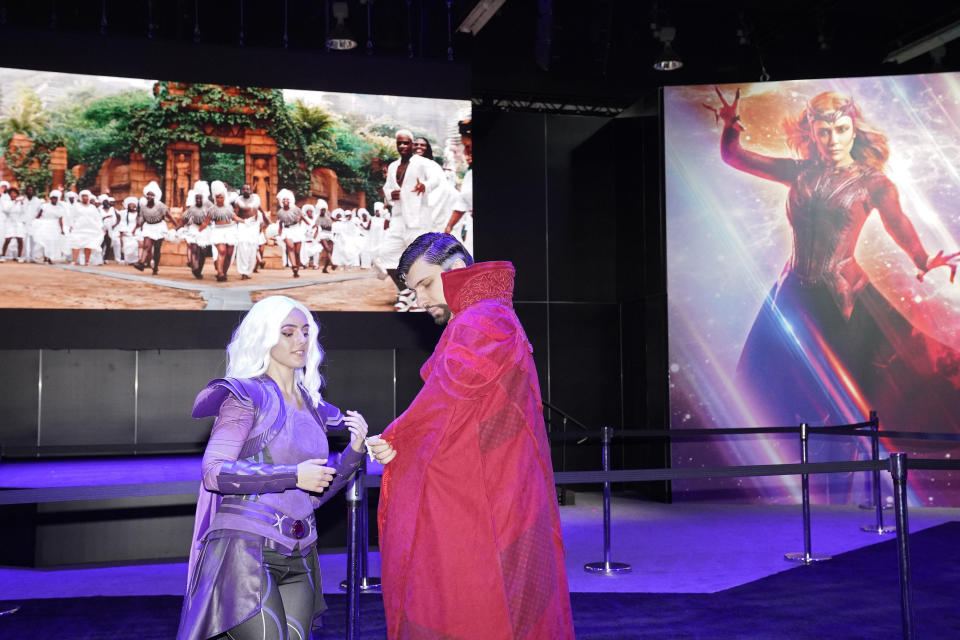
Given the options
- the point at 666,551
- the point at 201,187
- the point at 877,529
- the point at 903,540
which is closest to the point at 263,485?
the point at 903,540

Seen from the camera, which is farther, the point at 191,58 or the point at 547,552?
the point at 191,58

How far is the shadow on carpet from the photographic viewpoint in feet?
14.2

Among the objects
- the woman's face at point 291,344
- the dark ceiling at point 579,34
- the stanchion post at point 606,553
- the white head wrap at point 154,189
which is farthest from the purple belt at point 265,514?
the dark ceiling at point 579,34

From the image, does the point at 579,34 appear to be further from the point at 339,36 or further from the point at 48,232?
the point at 48,232

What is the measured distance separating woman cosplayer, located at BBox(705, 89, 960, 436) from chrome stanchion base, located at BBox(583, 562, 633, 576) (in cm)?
377

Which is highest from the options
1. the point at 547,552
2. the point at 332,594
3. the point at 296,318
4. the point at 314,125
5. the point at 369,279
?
the point at 314,125

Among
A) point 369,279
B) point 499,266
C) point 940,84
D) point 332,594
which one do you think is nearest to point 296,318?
point 499,266

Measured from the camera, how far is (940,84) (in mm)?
9031

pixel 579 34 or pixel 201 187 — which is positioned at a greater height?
pixel 579 34

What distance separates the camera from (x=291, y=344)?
252 cm

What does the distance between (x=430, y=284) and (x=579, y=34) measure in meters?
9.21

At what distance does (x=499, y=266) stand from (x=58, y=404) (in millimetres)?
8289

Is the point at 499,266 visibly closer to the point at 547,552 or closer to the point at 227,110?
the point at 547,552

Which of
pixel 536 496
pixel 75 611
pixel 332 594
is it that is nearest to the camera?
pixel 536 496
